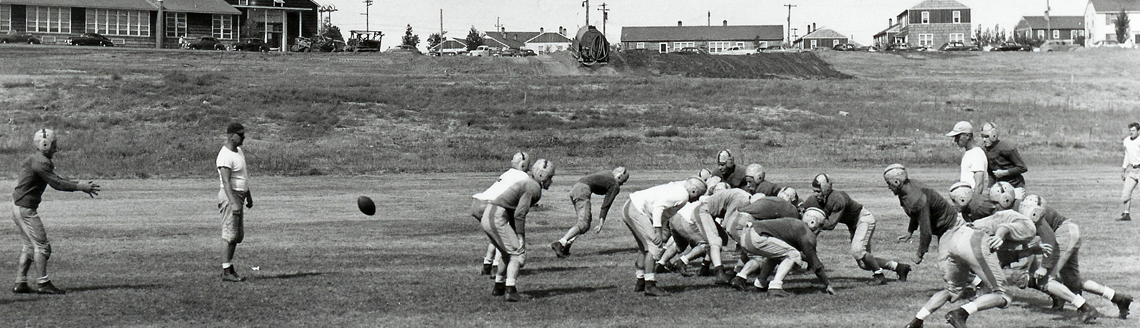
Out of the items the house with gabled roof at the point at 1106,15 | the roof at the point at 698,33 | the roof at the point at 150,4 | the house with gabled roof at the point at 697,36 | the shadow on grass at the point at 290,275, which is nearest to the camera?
the shadow on grass at the point at 290,275

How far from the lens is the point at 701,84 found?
2034 inches

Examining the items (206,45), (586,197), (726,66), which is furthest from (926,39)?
(586,197)

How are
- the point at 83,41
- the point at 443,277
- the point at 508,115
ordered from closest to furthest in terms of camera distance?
the point at 443,277 → the point at 508,115 → the point at 83,41

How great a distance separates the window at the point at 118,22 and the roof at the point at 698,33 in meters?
71.7

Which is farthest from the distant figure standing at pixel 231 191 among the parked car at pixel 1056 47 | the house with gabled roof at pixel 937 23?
the house with gabled roof at pixel 937 23

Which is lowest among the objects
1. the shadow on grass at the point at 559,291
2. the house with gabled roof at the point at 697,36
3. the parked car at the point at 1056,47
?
the shadow on grass at the point at 559,291

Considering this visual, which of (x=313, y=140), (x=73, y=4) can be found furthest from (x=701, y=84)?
(x=73, y=4)

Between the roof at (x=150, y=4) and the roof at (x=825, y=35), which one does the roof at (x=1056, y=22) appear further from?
the roof at (x=150, y=4)

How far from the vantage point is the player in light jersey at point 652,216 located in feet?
42.7

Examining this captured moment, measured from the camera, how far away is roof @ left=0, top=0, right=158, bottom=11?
241ft

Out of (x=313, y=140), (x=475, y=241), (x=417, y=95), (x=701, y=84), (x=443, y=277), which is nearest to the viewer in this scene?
(x=443, y=277)

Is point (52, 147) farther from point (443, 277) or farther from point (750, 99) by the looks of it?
point (750, 99)

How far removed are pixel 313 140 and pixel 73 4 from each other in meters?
46.6

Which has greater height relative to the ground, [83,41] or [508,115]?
[83,41]
